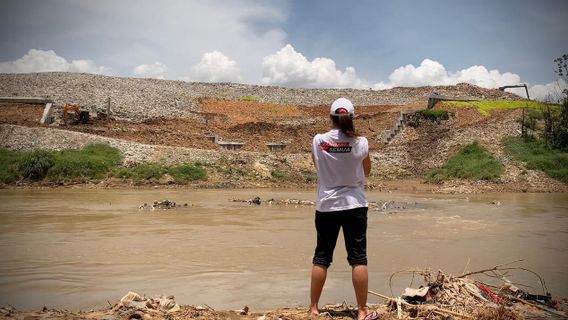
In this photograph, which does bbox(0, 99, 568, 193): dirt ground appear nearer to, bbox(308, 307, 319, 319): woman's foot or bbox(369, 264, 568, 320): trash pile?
bbox(369, 264, 568, 320): trash pile

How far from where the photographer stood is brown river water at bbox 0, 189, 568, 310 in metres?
4.99

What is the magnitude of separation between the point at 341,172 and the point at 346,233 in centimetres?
52

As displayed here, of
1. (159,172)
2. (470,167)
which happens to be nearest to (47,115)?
(159,172)

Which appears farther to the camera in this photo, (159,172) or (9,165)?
(159,172)

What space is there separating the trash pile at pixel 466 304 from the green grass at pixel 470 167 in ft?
56.5

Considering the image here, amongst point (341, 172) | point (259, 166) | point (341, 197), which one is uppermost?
point (259, 166)

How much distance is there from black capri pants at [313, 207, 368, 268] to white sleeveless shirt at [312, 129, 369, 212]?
0.06 meters

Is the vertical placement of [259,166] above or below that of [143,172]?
above

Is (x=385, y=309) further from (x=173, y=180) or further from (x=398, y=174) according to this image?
(x=398, y=174)

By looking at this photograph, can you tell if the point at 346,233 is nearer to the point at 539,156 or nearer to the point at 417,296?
the point at 417,296

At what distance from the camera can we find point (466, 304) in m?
3.93

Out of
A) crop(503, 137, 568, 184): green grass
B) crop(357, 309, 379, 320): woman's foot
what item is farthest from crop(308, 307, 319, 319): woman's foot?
crop(503, 137, 568, 184): green grass

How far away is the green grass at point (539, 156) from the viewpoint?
19984 millimetres

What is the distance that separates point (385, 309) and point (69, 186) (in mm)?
16623
